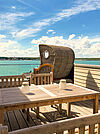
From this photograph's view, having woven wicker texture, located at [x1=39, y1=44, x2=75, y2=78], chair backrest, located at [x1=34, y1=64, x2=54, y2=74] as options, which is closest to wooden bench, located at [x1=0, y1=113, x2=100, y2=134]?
chair backrest, located at [x1=34, y1=64, x2=54, y2=74]

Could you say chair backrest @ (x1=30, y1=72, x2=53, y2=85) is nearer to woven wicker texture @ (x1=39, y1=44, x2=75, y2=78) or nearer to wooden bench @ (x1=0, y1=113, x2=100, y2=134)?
woven wicker texture @ (x1=39, y1=44, x2=75, y2=78)

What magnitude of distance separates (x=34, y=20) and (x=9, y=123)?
26130 mm

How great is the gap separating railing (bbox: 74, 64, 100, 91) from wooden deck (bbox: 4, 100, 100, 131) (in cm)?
99

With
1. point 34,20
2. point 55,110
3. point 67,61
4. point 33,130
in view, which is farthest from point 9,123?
point 34,20

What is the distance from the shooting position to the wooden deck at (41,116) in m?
2.88

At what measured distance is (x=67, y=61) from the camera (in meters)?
6.23

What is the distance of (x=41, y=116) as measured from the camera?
3271 mm

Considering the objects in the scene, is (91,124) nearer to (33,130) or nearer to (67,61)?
(33,130)

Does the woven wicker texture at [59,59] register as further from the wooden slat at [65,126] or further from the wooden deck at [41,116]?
the wooden slat at [65,126]

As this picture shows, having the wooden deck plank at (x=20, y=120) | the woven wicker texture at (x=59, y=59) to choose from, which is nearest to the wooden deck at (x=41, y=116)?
the wooden deck plank at (x=20, y=120)

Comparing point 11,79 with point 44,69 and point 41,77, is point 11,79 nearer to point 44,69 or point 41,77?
point 41,77

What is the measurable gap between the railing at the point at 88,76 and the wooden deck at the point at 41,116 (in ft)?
3.24

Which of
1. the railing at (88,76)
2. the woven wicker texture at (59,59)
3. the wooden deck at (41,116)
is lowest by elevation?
the wooden deck at (41,116)

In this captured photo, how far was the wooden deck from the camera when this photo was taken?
9.45 ft
